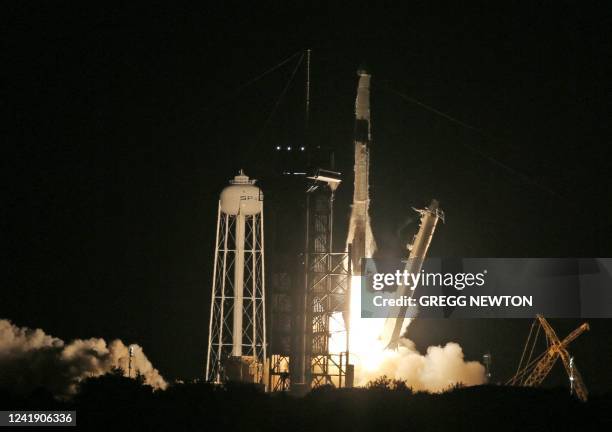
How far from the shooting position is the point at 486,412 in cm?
4344

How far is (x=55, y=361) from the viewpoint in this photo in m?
57.9

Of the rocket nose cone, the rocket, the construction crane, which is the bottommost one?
the construction crane

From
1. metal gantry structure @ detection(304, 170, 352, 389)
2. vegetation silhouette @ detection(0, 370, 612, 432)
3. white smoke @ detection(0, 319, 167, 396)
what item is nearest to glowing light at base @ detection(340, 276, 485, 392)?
metal gantry structure @ detection(304, 170, 352, 389)

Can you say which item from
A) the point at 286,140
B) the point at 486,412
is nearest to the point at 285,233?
the point at 286,140

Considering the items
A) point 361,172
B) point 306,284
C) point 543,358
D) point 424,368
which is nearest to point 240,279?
point 306,284

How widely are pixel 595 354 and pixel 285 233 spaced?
76.3ft

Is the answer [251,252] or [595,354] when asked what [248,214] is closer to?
[251,252]

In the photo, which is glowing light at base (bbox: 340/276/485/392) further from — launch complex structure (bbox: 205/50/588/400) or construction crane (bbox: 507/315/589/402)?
construction crane (bbox: 507/315/589/402)

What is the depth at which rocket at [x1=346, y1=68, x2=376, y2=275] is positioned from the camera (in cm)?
5788

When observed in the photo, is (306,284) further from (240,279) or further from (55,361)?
(55,361)

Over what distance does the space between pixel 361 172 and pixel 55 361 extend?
14.0 m

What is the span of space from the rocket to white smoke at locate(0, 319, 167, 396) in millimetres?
9459

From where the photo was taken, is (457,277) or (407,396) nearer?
(407,396)

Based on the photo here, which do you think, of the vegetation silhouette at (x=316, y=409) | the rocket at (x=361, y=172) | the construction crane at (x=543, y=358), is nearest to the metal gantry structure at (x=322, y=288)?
the rocket at (x=361, y=172)
